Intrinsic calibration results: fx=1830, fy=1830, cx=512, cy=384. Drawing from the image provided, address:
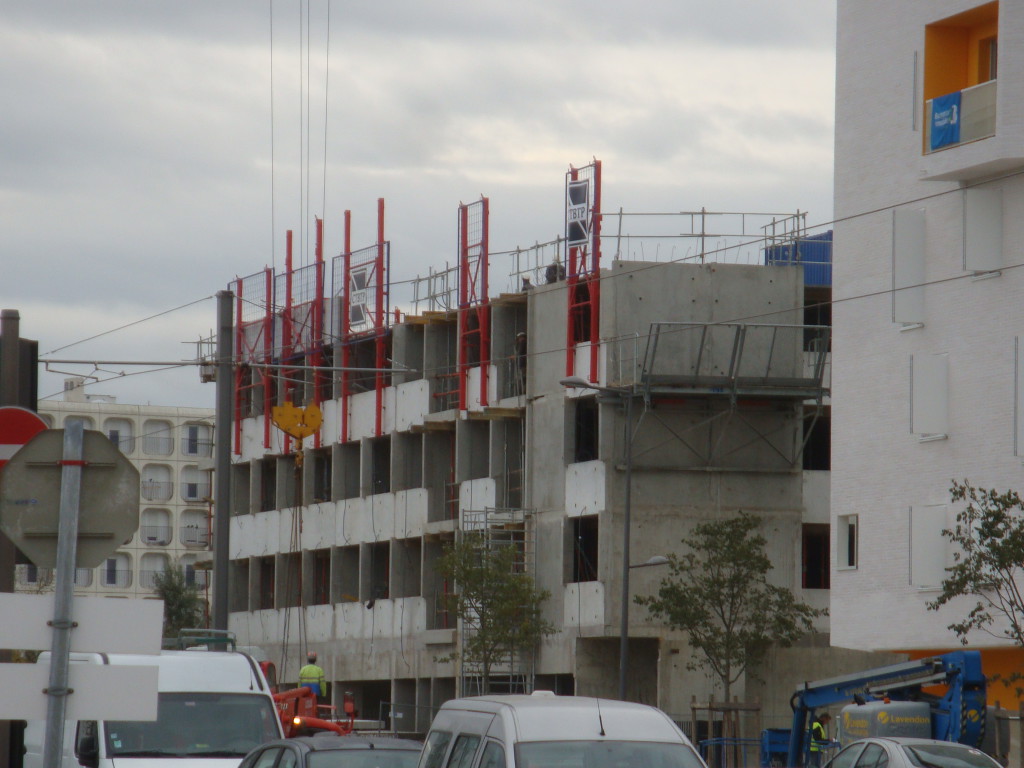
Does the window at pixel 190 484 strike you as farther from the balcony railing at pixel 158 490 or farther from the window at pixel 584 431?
the window at pixel 584 431

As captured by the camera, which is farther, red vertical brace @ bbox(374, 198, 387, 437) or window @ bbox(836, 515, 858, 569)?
red vertical brace @ bbox(374, 198, 387, 437)

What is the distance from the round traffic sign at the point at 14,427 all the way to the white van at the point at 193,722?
5562 mm

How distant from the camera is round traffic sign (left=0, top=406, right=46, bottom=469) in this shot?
1185cm

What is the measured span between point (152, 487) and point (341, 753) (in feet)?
392

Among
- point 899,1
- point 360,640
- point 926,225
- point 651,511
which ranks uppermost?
point 899,1

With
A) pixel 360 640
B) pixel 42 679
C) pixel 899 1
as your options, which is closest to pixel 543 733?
pixel 42 679

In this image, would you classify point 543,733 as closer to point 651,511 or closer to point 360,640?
point 651,511

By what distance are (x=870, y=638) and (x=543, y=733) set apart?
2823cm

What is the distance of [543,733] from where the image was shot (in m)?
12.1

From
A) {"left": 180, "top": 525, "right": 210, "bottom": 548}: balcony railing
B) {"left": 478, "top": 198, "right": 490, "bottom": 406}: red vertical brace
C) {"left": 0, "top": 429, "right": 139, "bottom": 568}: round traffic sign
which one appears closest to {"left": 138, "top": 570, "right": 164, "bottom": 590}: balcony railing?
{"left": 180, "top": 525, "right": 210, "bottom": 548}: balcony railing

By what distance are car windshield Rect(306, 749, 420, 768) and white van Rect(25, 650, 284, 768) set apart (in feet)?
10.7

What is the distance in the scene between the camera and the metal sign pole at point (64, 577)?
7.27m

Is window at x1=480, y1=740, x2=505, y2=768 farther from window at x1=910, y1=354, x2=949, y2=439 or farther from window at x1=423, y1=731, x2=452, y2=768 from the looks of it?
window at x1=910, y1=354, x2=949, y2=439

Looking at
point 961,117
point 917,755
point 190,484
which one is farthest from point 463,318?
point 190,484
